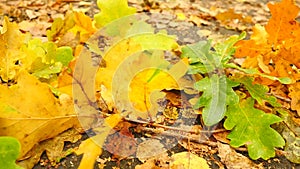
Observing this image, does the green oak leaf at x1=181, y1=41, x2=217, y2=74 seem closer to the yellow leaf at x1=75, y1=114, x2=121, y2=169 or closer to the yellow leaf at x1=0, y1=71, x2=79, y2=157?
the yellow leaf at x1=75, y1=114, x2=121, y2=169

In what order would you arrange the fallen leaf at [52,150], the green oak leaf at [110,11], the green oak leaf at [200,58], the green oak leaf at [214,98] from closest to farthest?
the fallen leaf at [52,150] < the green oak leaf at [214,98] < the green oak leaf at [200,58] < the green oak leaf at [110,11]

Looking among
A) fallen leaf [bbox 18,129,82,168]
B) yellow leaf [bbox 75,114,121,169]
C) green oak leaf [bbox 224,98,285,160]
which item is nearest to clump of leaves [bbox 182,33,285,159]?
green oak leaf [bbox 224,98,285,160]

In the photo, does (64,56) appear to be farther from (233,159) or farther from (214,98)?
(233,159)

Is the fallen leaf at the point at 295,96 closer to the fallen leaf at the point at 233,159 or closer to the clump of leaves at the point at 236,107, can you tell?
the clump of leaves at the point at 236,107

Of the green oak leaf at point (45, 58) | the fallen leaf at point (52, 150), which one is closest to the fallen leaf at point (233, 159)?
the fallen leaf at point (52, 150)

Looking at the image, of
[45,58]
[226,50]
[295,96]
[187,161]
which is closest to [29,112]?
[45,58]
